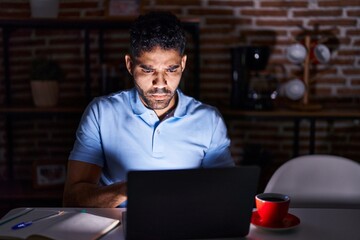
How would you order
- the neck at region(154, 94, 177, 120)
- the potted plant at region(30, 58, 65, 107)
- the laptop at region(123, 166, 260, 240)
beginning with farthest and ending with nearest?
the potted plant at region(30, 58, 65, 107)
the neck at region(154, 94, 177, 120)
the laptop at region(123, 166, 260, 240)

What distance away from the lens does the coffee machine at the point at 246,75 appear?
109 inches

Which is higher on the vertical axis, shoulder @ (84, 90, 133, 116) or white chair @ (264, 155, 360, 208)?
shoulder @ (84, 90, 133, 116)

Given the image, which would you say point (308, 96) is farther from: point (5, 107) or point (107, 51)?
point (5, 107)

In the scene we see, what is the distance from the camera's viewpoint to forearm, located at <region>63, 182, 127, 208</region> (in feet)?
4.68

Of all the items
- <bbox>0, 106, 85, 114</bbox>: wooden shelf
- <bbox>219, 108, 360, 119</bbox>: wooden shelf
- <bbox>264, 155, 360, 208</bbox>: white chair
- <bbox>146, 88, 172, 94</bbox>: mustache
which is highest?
<bbox>146, 88, 172, 94</bbox>: mustache

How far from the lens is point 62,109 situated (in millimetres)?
2752

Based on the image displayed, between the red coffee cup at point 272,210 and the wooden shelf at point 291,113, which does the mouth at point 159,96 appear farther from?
the wooden shelf at point 291,113

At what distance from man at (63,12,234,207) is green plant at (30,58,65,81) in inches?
44.9

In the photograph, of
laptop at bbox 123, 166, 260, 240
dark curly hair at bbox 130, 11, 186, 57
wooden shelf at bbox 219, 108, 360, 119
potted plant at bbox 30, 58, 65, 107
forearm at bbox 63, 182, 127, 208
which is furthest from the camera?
potted plant at bbox 30, 58, 65, 107

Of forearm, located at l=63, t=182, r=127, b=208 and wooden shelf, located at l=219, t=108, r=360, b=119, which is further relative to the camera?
wooden shelf, located at l=219, t=108, r=360, b=119

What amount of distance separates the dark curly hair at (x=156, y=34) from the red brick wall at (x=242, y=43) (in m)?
1.34

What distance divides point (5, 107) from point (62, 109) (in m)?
0.34

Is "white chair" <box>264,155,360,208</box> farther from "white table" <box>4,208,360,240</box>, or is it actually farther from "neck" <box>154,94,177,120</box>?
"neck" <box>154,94,177,120</box>

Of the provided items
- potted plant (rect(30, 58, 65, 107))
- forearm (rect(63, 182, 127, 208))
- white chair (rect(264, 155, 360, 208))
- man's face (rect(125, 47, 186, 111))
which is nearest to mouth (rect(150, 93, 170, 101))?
man's face (rect(125, 47, 186, 111))
